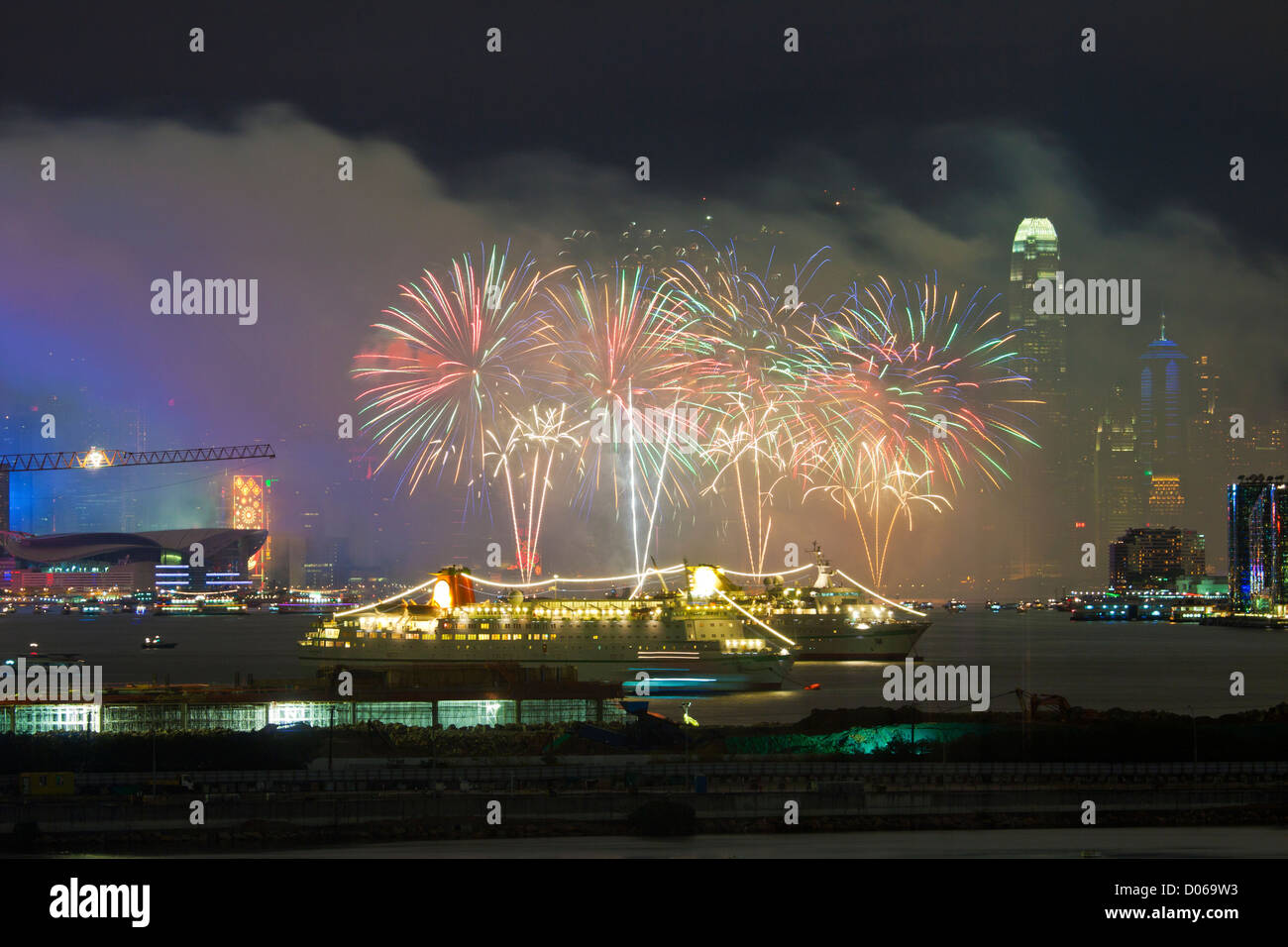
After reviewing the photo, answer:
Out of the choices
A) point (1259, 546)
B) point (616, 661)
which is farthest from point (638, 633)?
point (1259, 546)

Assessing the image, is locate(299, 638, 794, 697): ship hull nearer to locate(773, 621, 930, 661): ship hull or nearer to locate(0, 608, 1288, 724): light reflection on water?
locate(0, 608, 1288, 724): light reflection on water

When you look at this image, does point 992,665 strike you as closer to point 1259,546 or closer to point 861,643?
point 861,643

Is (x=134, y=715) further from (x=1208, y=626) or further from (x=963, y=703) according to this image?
(x=1208, y=626)

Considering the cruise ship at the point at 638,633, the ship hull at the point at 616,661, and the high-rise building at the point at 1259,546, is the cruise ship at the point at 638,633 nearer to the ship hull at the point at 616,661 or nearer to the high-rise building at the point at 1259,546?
the ship hull at the point at 616,661

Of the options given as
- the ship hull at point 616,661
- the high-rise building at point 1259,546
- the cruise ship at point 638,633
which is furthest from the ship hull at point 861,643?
the high-rise building at point 1259,546

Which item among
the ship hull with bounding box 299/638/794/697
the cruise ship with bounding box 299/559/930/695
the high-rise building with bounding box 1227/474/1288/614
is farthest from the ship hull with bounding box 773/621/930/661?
the high-rise building with bounding box 1227/474/1288/614
